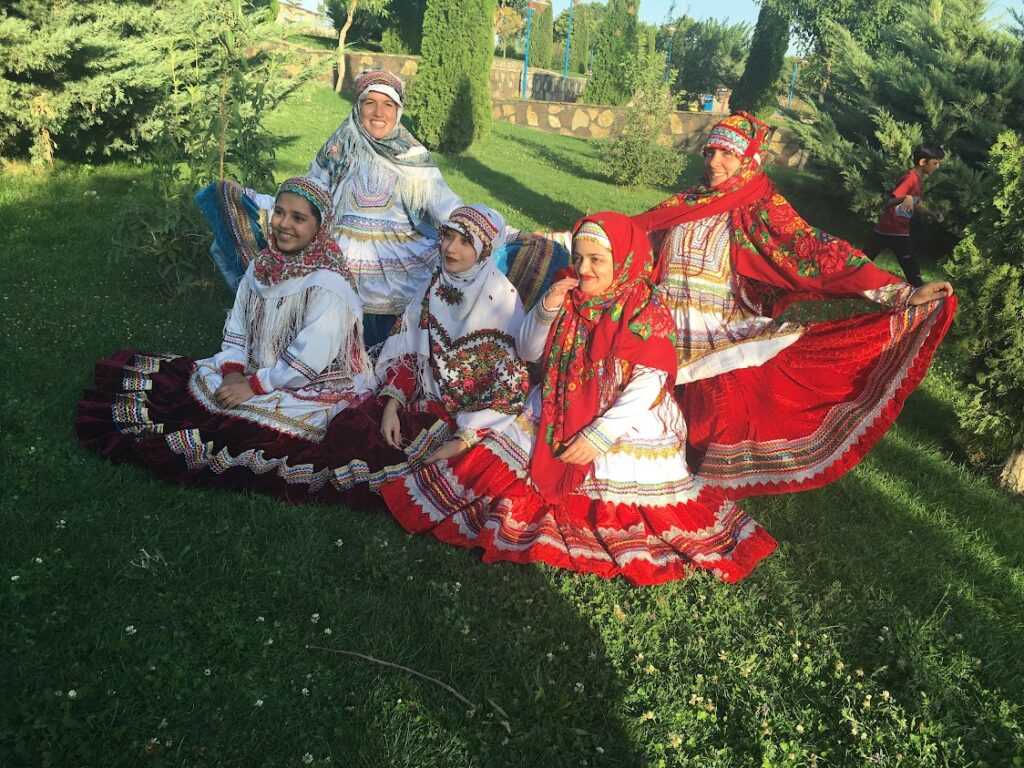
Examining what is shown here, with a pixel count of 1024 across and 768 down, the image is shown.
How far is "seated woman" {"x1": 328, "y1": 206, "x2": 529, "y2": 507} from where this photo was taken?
3857mm

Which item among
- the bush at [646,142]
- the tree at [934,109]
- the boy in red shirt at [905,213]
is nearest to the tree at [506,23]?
the bush at [646,142]

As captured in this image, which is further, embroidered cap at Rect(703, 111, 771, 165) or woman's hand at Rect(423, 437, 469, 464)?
embroidered cap at Rect(703, 111, 771, 165)

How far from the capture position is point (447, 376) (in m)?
4.07

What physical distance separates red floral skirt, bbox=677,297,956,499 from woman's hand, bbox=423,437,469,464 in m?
1.38

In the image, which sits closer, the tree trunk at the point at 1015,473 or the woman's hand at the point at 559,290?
the woman's hand at the point at 559,290

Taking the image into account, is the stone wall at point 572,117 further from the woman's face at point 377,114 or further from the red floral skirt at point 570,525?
the red floral skirt at point 570,525

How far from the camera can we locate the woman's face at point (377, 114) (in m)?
5.06

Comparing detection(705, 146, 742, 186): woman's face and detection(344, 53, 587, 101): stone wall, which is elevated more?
detection(705, 146, 742, 186): woman's face

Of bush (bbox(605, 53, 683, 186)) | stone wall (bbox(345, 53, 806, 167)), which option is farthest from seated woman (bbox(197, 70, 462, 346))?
stone wall (bbox(345, 53, 806, 167))

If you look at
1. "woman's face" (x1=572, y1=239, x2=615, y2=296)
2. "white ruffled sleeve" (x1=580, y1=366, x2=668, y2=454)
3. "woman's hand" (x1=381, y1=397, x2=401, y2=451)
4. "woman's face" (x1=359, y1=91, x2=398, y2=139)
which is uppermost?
"woman's face" (x1=359, y1=91, x2=398, y2=139)

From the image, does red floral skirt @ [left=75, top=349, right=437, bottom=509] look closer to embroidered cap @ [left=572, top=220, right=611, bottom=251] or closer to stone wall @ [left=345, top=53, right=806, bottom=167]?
embroidered cap @ [left=572, top=220, right=611, bottom=251]

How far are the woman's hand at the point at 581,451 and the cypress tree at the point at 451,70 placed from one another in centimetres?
1317

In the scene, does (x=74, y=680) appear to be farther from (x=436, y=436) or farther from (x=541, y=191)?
(x=541, y=191)

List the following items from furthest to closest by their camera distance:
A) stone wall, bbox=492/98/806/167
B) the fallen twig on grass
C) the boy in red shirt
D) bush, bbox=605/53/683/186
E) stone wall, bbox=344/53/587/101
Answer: stone wall, bbox=344/53/587/101, stone wall, bbox=492/98/806/167, bush, bbox=605/53/683/186, the boy in red shirt, the fallen twig on grass
